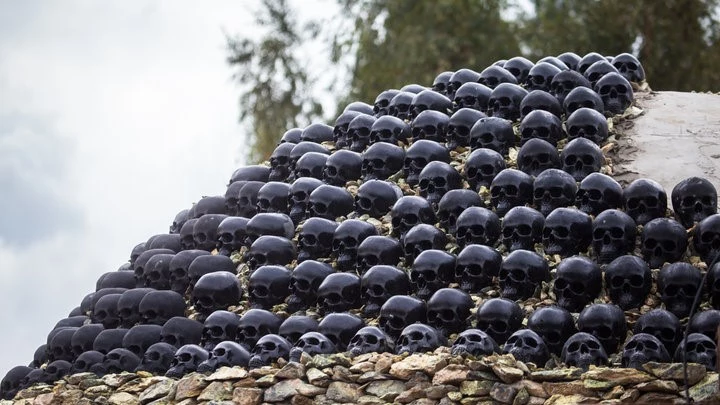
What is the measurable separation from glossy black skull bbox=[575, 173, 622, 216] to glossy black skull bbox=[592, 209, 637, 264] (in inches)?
20.4

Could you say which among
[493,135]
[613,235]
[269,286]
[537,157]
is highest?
[493,135]

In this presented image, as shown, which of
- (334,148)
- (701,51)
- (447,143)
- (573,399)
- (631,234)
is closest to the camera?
(573,399)

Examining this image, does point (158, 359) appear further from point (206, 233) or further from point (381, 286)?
point (381, 286)

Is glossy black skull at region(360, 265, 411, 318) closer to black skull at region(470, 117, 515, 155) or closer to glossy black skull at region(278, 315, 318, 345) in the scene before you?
glossy black skull at region(278, 315, 318, 345)

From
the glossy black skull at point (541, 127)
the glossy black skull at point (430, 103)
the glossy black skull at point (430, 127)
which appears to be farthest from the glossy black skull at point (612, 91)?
the glossy black skull at point (430, 127)

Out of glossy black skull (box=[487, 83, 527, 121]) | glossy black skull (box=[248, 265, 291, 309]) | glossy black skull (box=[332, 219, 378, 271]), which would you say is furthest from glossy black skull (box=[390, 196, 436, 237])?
glossy black skull (box=[487, 83, 527, 121])

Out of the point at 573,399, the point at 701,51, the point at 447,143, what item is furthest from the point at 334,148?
the point at 701,51

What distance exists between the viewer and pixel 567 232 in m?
16.1

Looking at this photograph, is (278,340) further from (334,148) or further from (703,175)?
(703,175)

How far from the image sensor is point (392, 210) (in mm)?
17406

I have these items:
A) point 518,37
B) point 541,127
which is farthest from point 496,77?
point 518,37

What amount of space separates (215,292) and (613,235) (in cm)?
484

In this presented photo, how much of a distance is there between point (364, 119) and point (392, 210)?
2556 millimetres

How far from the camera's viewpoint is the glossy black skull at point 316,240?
17.5 m
